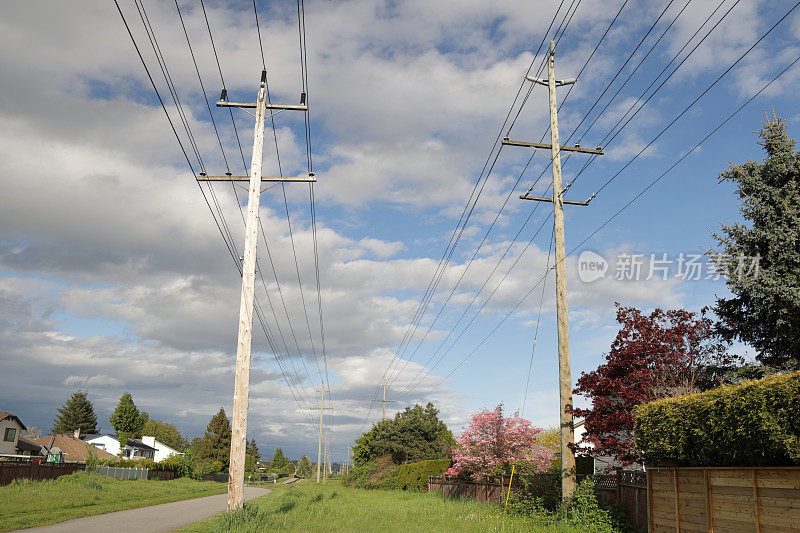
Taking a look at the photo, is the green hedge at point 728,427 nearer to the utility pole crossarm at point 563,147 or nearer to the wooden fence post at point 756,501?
the wooden fence post at point 756,501

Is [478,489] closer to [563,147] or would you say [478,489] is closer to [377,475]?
[563,147]

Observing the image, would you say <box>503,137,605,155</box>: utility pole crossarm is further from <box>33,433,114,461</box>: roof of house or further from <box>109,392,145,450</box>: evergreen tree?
<box>109,392,145,450</box>: evergreen tree

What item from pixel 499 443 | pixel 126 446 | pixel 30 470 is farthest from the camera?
pixel 126 446

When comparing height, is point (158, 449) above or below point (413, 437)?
below

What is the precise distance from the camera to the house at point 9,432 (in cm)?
6812

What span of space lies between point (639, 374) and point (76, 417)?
143 metres

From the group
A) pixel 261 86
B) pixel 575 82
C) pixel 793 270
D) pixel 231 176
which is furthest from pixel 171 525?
pixel 793 270

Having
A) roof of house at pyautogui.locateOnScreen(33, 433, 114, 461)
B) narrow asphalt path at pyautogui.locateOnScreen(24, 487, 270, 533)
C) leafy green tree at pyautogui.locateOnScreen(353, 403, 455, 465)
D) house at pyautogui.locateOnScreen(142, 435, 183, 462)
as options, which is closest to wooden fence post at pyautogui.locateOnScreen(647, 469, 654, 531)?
narrow asphalt path at pyautogui.locateOnScreen(24, 487, 270, 533)

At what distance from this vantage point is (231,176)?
18188 millimetres

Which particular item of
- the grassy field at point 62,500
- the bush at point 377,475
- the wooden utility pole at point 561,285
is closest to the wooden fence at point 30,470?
the grassy field at point 62,500

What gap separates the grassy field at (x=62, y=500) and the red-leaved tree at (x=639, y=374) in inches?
658

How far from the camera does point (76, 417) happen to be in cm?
13050

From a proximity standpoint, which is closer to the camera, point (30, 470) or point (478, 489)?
point (478, 489)

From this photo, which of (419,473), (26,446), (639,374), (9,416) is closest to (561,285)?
(639,374)
